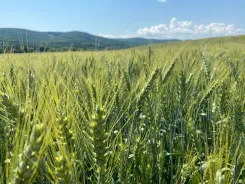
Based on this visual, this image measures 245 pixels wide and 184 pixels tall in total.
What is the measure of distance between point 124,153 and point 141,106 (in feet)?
1.83

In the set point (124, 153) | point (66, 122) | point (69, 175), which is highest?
point (66, 122)

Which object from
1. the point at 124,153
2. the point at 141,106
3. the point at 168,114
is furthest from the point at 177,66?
the point at 124,153

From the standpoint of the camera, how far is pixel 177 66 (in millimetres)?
3018

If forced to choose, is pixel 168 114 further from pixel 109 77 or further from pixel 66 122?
pixel 66 122

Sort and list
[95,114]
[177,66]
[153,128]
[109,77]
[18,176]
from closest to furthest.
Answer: [18,176] → [95,114] → [153,128] → [109,77] → [177,66]

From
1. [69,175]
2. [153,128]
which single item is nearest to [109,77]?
[153,128]

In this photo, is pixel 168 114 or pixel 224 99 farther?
pixel 168 114

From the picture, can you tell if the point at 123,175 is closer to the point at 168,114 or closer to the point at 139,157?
the point at 139,157

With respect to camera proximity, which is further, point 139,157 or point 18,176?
point 139,157

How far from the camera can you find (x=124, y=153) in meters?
1.39

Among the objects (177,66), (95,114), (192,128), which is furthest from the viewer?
(177,66)

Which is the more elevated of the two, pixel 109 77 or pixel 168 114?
pixel 109 77

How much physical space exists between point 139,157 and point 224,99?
2.77ft

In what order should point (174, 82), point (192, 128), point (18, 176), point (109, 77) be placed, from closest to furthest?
point (18, 176) < point (192, 128) < point (109, 77) < point (174, 82)
